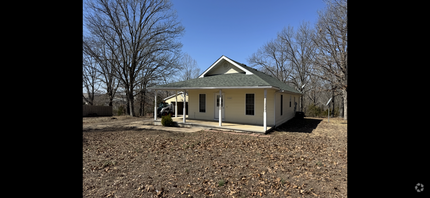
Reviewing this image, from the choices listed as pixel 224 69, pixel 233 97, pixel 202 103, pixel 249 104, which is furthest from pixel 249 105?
pixel 224 69

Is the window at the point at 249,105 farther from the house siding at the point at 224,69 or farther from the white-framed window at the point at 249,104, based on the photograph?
the house siding at the point at 224,69

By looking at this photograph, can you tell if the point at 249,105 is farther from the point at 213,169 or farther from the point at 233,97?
the point at 213,169

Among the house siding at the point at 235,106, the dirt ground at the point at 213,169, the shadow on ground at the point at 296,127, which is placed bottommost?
the dirt ground at the point at 213,169

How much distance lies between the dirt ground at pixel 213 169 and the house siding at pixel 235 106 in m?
3.97

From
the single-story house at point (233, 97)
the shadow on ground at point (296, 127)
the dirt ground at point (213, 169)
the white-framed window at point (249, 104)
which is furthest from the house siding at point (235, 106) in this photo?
the dirt ground at point (213, 169)

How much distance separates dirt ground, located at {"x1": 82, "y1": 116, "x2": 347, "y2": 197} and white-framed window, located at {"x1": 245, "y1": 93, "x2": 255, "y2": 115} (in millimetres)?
4259

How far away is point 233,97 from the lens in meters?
12.6

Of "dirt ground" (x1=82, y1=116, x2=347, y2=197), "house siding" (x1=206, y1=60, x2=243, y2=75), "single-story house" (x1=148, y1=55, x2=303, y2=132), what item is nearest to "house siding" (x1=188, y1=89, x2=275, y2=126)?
"single-story house" (x1=148, y1=55, x2=303, y2=132)

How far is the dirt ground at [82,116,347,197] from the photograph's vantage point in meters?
3.91

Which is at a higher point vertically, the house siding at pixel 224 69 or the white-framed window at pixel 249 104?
the house siding at pixel 224 69

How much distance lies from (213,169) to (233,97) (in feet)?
26.1

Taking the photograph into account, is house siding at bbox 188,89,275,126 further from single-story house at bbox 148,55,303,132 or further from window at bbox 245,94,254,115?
window at bbox 245,94,254,115

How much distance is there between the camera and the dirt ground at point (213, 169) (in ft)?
12.8
